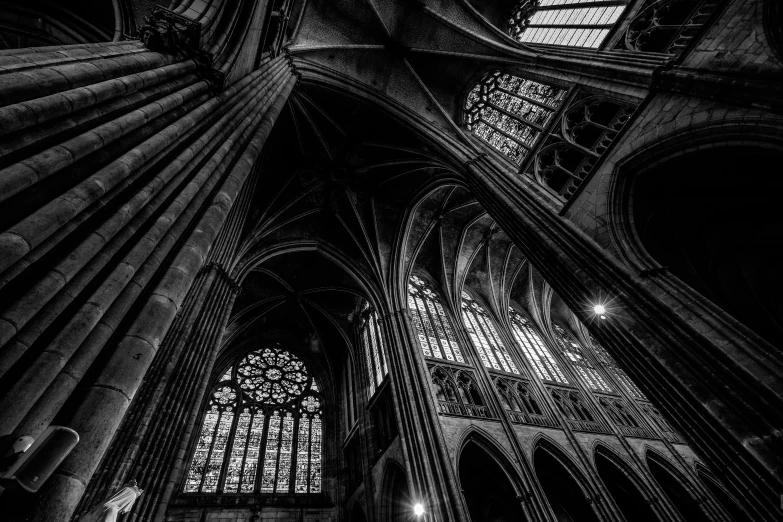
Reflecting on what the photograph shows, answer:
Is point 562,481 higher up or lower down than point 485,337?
lower down

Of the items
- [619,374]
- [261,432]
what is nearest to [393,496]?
[261,432]

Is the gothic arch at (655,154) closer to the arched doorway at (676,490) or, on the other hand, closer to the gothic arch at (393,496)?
the gothic arch at (393,496)

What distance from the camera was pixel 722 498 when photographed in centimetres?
1126

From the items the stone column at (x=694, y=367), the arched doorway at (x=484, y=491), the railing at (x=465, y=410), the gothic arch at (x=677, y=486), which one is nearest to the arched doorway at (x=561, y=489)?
the arched doorway at (x=484, y=491)

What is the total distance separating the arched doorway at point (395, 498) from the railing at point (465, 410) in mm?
Result: 2193

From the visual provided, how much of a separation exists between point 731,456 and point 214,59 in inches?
310

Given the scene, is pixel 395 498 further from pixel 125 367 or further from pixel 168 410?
pixel 125 367

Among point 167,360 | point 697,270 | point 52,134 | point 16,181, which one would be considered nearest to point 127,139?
point 52,134

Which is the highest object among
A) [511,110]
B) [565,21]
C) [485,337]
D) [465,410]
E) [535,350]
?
[565,21]

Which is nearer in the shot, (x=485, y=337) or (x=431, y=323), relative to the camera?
(x=431, y=323)

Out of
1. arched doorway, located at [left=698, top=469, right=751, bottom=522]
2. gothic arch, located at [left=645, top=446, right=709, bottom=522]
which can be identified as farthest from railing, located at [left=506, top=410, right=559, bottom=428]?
arched doorway, located at [left=698, top=469, right=751, bottom=522]

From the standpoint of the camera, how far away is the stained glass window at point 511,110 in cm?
950

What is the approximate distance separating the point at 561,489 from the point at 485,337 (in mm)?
5523

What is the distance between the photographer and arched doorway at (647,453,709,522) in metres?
10.7
